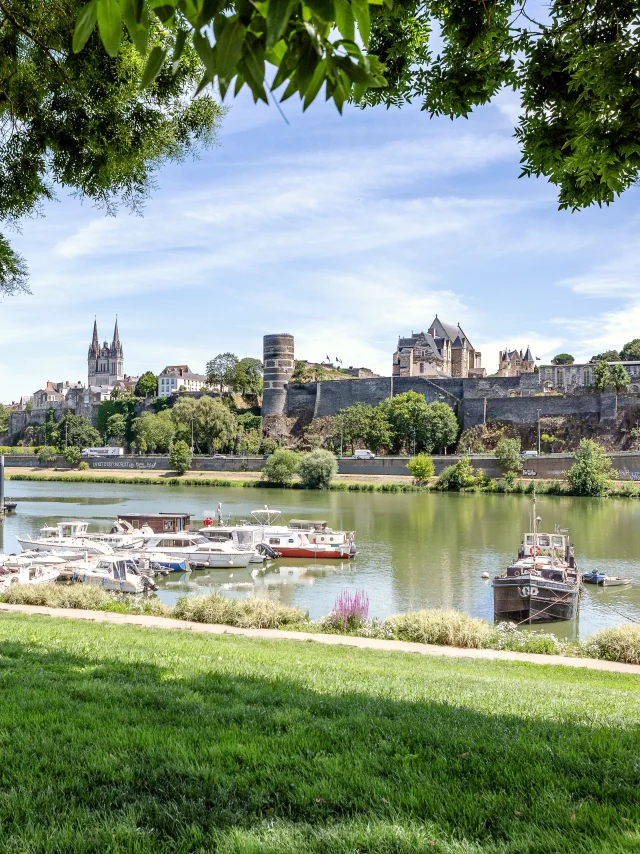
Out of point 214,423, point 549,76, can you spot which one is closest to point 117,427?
point 214,423

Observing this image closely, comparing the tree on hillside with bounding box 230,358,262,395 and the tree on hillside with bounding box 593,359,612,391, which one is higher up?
the tree on hillside with bounding box 230,358,262,395

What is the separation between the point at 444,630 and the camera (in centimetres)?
1138

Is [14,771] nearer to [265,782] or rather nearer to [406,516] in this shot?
[265,782]

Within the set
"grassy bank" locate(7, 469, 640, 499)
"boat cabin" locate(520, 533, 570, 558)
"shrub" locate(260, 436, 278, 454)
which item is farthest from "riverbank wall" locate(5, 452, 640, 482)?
"boat cabin" locate(520, 533, 570, 558)

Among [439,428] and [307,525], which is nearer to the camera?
[307,525]

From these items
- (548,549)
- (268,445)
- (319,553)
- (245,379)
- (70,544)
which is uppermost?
(245,379)

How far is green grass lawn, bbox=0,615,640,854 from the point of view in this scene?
2668mm

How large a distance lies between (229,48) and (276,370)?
77.2 meters

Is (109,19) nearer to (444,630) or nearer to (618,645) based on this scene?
(444,630)

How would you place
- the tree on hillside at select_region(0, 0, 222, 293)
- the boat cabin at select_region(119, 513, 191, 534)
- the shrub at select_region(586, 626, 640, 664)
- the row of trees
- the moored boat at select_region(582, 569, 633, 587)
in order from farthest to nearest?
the row of trees
the boat cabin at select_region(119, 513, 191, 534)
the moored boat at select_region(582, 569, 633, 587)
the shrub at select_region(586, 626, 640, 664)
the tree on hillside at select_region(0, 0, 222, 293)

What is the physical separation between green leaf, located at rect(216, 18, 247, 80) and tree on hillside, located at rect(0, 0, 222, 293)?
491 cm

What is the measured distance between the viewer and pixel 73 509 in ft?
128

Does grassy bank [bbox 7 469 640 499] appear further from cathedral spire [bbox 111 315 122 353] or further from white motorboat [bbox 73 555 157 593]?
cathedral spire [bbox 111 315 122 353]

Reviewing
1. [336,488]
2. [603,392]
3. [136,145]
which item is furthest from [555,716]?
[603,392]
